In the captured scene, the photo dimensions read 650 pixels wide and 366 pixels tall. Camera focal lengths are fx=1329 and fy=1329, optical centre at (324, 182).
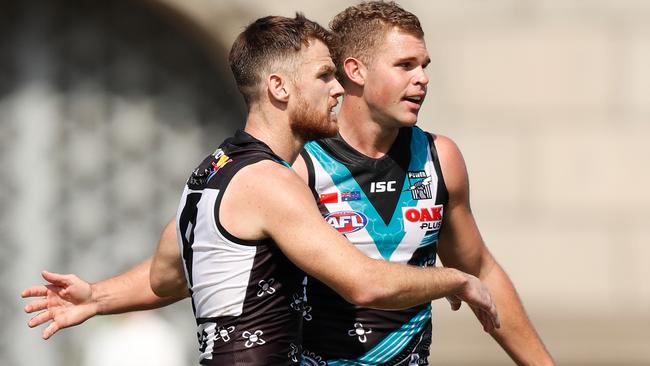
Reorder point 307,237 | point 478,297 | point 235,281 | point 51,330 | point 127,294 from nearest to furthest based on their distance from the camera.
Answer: point 307,237 < point 235,281 < point 478,297 < point 51,330 < point 127,294

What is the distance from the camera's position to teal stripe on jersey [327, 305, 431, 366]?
5047mm

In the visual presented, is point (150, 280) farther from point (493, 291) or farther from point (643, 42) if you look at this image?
point (643, 42)

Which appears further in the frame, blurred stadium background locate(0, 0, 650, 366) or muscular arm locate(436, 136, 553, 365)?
blurred stadium background locate(0, 0, 650, 366)

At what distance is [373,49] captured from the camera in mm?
5152

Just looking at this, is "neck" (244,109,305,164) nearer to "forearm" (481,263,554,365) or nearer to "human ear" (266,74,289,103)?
"human ear" (266,74,289,103)

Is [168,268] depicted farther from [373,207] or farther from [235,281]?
[373,207]

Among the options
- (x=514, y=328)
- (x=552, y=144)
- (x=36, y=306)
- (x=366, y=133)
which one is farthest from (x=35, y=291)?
(x=552, y=144)

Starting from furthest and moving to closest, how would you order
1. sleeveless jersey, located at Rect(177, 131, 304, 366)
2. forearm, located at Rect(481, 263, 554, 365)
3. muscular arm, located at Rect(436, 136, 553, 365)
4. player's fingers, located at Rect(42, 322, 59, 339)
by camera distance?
forearm, located at Rect(481, 263, 554, 365), muscular arm, located at Rect(436, 136, 553, 365), player's fingers, located at Rect(42, 322, 59, 339), sleeveless jersey, located at Rect(177, 131, 304, 366)

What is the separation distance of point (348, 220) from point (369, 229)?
9 cm

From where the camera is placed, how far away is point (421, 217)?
506cm

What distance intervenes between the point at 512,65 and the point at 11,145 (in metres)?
3.26

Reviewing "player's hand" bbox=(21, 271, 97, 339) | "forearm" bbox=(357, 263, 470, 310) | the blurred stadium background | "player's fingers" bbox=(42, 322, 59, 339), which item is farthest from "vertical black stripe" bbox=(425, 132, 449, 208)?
the blurred stadium background

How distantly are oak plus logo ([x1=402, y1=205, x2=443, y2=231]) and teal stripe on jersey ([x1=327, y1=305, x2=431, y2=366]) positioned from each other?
35 cm

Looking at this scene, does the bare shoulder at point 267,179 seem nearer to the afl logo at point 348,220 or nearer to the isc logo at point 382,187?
the afl logo at point 348,220
